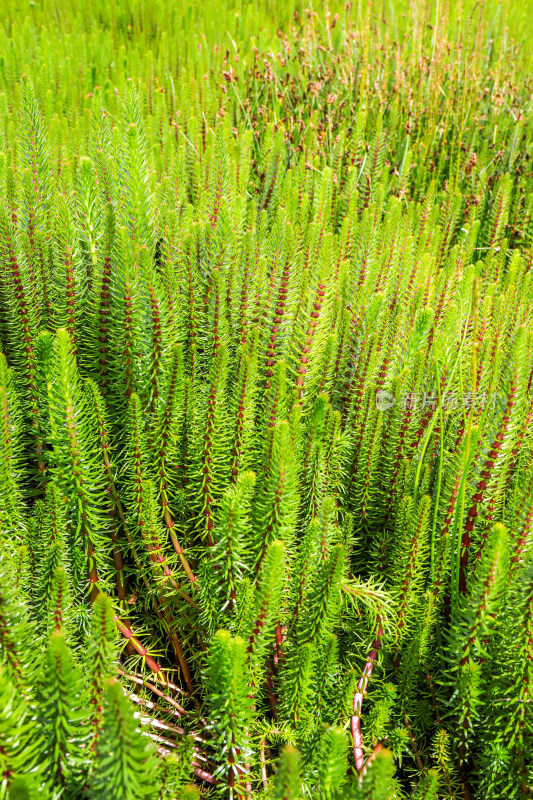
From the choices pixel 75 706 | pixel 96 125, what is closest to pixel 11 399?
pixel 75 706

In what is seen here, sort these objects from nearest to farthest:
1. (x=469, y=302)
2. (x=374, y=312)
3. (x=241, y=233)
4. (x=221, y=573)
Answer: (x=221, y=573), (x=374, y=312), (x=469, y=302), (x=241, y=233)

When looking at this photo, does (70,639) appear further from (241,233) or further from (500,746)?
(241,233)

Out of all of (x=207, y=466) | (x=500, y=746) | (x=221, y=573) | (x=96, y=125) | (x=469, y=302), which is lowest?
(x=500, y=746)

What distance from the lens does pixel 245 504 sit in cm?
149

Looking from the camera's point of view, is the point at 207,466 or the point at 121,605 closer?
the point at 207,466

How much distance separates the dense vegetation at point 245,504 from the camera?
1.26 metres

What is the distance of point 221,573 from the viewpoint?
5.11ft

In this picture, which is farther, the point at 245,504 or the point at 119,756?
the point at 245,504

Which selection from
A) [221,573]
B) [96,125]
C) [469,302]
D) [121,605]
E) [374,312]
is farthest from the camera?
[96,125]

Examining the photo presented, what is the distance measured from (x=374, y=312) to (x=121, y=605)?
1118mm

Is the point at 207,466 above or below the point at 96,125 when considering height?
below

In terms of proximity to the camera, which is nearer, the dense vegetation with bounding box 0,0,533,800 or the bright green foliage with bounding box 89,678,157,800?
the bright green foliage with bounding box 89,678,157,800

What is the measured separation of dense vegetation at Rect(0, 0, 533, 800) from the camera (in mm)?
1256

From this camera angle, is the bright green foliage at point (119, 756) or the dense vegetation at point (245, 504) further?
the dense vegetation at point (245, 504)
